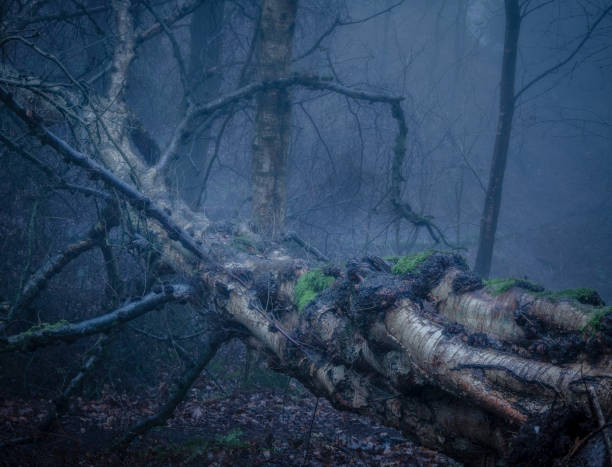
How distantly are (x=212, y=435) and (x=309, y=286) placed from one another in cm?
246

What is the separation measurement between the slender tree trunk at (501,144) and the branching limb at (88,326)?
622 cm

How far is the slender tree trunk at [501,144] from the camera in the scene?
8.12 metres

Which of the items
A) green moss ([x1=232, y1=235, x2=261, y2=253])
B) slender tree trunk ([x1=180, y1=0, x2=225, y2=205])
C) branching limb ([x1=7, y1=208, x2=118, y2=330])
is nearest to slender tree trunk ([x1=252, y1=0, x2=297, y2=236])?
green moss ([x1=232, y1=235, x2=261, y2=253])

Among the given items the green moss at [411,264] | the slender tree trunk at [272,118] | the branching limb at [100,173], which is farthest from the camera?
the slender tree trunk at [272,118]

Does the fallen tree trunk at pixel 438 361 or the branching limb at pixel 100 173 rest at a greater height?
the branching limb at pixel 100 173

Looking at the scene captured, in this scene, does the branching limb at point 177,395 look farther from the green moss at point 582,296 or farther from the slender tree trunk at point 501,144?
the slender tree trunk at point 501,144

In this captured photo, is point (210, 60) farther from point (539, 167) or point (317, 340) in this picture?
point (539, 167)

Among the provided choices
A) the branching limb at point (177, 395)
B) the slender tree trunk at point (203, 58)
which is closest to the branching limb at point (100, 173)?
the branching limb at point (177, 395)

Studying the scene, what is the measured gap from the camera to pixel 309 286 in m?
3.77

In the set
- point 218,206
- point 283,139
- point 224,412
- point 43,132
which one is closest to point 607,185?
point 218,206

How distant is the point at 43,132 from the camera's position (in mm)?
3809

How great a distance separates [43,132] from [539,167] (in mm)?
39793

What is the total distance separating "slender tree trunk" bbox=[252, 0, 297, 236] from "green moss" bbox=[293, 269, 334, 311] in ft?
10.1

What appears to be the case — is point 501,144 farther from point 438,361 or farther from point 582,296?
point 438,361
